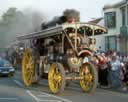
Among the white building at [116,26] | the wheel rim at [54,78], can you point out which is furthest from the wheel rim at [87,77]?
the white building at [116,26]

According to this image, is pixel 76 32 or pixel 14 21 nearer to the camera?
pixel 76 32

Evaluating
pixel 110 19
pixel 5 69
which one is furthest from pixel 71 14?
pixel 110 19

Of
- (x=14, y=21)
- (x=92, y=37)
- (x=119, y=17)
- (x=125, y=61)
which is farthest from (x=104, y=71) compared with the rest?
(x=119, y=17)

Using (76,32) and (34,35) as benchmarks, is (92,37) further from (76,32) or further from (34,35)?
(34,35)

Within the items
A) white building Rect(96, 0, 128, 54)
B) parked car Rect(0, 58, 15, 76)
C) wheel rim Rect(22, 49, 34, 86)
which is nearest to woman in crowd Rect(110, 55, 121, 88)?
wheel rim Rect(22, 49, 34, 86)

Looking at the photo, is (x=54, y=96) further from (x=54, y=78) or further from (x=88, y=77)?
(x=88, y=77)

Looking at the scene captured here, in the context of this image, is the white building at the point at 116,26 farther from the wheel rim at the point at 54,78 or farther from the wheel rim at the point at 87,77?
the wheel rim at the point at 54,78

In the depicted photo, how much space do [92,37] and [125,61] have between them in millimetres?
2836

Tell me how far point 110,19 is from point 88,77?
93.8ft

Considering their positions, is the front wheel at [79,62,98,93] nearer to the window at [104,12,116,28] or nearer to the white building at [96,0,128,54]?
the white building at [96,0,128,54]

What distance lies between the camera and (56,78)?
771 inches

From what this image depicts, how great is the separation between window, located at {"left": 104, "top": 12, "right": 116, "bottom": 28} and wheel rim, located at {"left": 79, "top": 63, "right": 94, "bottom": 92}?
2730 centimetres

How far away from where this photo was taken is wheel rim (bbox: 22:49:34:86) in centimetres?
2280

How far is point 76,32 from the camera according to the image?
20.2 meters
